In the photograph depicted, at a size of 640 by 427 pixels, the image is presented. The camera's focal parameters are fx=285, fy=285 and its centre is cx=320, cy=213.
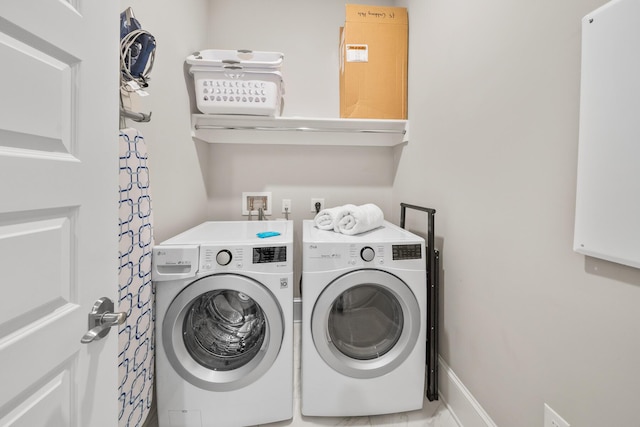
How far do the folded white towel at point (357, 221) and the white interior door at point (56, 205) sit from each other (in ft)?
3.41

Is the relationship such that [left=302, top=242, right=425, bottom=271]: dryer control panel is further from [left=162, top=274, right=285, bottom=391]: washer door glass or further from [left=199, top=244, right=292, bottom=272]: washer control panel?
[left=162, top=274, right=285, bottom=391]: washer door glass

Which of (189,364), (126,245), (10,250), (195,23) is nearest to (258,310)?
(189,364)

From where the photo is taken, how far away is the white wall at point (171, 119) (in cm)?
131

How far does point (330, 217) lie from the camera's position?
5.35 ft

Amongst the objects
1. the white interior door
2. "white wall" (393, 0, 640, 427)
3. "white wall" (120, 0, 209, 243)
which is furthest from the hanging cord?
"white wall" (393, 0, 640, 427)

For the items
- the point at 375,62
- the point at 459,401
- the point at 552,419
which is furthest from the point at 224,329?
the point at 375,62

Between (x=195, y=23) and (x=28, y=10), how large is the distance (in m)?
1.59

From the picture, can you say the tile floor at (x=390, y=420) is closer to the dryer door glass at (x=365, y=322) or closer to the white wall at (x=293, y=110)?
the dryer door glass at (x=365, y=322)

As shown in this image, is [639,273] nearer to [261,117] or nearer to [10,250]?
[10,250]

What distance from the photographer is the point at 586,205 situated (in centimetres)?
76

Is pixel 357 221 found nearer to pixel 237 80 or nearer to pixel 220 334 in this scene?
pixel 220 334

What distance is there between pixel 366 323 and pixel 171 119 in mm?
1459

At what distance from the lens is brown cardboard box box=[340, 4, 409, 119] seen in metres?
1.81

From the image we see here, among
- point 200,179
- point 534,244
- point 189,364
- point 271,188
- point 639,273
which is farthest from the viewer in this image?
point 271,188
